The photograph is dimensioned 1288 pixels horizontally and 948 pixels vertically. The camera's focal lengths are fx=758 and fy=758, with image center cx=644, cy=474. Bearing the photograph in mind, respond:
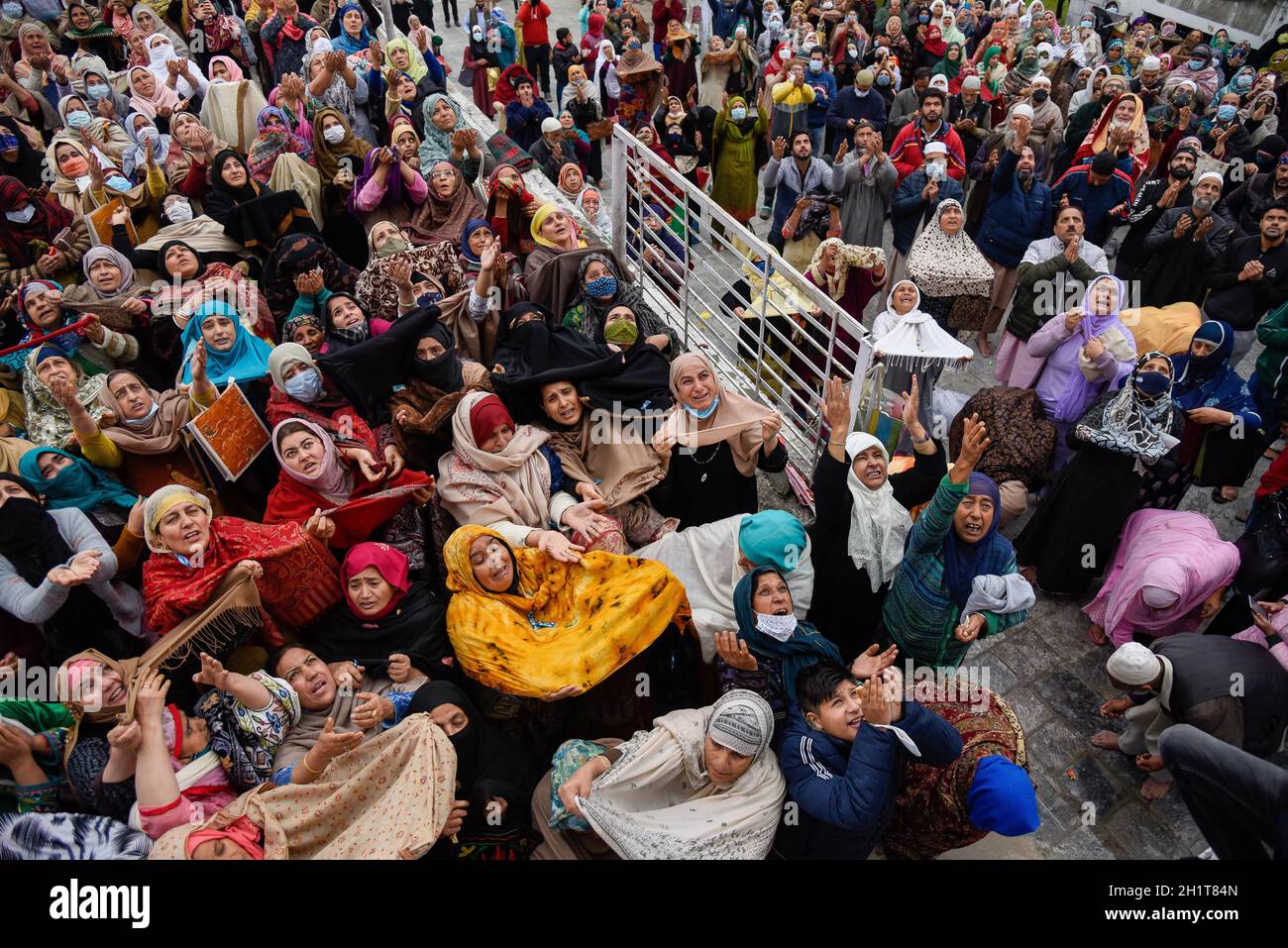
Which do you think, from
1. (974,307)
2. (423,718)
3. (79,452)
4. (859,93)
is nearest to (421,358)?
(79,452)

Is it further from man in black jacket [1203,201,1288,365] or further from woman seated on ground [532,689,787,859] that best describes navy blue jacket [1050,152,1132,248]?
woman seated on ground [532,689,787,859]

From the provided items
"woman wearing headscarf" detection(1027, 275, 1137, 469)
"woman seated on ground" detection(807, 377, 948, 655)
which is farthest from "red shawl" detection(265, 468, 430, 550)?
"woman wearing headscarf" detection(1027, 275, 1137, 469)

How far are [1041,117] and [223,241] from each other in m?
8.49

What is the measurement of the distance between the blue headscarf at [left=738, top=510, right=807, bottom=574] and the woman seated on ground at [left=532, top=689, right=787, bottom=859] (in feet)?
2.72

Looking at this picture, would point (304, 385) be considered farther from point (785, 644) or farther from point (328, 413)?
point (785, 644)

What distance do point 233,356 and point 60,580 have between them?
5.39 feet

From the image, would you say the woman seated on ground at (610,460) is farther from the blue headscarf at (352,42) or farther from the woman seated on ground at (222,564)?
the blue headscarf at (352,42)

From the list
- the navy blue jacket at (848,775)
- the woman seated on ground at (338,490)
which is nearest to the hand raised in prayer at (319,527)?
the woman seated on ground at (338,490)

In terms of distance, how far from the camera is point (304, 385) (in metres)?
4.17

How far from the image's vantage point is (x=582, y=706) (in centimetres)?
359

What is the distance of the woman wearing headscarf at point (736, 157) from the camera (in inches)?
341

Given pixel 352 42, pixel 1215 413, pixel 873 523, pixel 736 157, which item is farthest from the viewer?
pixel 352 42

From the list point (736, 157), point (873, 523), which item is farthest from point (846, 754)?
point (736, 157)

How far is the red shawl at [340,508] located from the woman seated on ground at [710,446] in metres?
1.44
